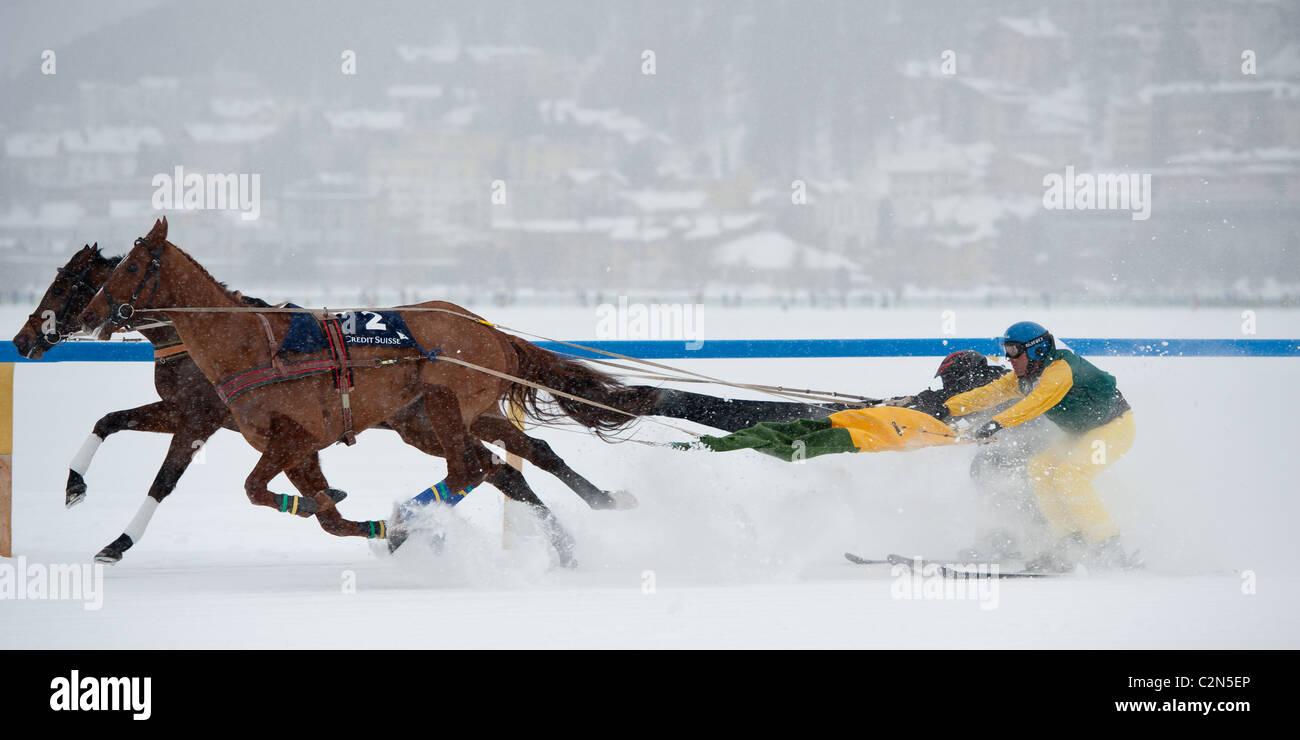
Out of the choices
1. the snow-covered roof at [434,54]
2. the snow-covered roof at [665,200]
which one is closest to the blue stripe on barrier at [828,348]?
the snow-covered roof at [665,200]

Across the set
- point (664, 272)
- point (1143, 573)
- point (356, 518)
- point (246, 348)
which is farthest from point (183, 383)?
point (664, 272)

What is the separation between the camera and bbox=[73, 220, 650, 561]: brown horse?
17.7ft

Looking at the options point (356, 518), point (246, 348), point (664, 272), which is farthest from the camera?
point (664, 272)

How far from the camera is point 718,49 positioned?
A: 9081 centimetres

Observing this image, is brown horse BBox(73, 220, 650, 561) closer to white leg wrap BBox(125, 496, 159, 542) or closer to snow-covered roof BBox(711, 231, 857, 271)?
white leg wrap BBox(125, 496, 159, 542)

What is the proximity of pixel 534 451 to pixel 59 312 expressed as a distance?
223 centimetres

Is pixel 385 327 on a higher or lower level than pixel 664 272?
lower

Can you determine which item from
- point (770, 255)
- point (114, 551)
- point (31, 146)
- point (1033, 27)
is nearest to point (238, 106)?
point (31, 146)

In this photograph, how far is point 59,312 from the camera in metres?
5.35

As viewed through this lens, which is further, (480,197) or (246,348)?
(480,197)

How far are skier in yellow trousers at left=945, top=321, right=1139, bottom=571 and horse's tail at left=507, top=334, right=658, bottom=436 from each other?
179 cm

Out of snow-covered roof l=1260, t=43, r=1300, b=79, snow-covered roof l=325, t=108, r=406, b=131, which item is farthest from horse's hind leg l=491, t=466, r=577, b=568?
snow-covered roof l=1260, t=43, r=1300, b=79

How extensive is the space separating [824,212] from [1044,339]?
74804mm

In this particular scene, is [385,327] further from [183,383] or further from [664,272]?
[664,272]
